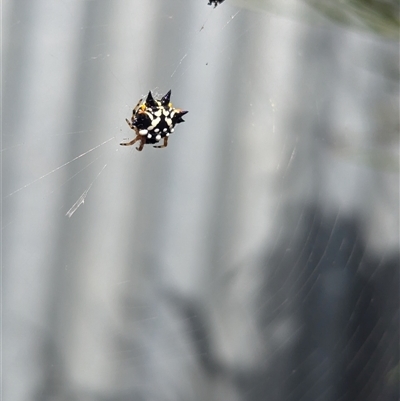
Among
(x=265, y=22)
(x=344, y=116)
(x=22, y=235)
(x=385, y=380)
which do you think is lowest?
(x=385, y=380)

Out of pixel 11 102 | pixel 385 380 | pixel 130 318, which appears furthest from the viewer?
pixel 385 380

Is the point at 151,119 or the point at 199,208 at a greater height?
the point at 151,119

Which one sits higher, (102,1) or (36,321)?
(102,1)

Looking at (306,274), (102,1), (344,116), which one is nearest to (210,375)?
(306,274)

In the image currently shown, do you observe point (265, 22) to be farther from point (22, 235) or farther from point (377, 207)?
point (22, 235)
